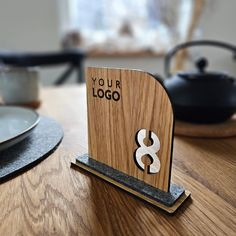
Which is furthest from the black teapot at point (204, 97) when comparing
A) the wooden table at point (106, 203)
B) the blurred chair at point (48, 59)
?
the blurred chair at point (48, 59)

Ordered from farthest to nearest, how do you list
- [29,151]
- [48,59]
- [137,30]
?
[137,30]
[48,59]
[29,151]

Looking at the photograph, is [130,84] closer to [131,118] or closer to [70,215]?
[131,118]

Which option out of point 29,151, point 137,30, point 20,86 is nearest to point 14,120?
point 29,151

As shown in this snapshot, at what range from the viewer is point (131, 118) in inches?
12.6

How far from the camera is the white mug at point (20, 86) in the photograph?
75 cm

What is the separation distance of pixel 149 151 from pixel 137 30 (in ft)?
7.91

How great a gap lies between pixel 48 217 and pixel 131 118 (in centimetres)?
15

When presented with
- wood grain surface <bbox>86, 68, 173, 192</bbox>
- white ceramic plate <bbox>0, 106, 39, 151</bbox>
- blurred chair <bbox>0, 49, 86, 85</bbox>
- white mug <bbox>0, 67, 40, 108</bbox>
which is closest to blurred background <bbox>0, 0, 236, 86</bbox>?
blurred chair <bbox>0, 49, 86, 85</bbox>

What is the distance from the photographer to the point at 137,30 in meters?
2.52

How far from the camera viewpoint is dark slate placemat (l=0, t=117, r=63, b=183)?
1.19ft

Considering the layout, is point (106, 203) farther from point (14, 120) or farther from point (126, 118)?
point (14, 120)

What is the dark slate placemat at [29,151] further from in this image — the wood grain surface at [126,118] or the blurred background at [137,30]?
the blurred background at [137,30]

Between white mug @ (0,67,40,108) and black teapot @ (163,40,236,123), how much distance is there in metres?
0.44

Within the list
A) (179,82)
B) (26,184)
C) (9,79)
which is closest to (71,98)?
(9,79)
